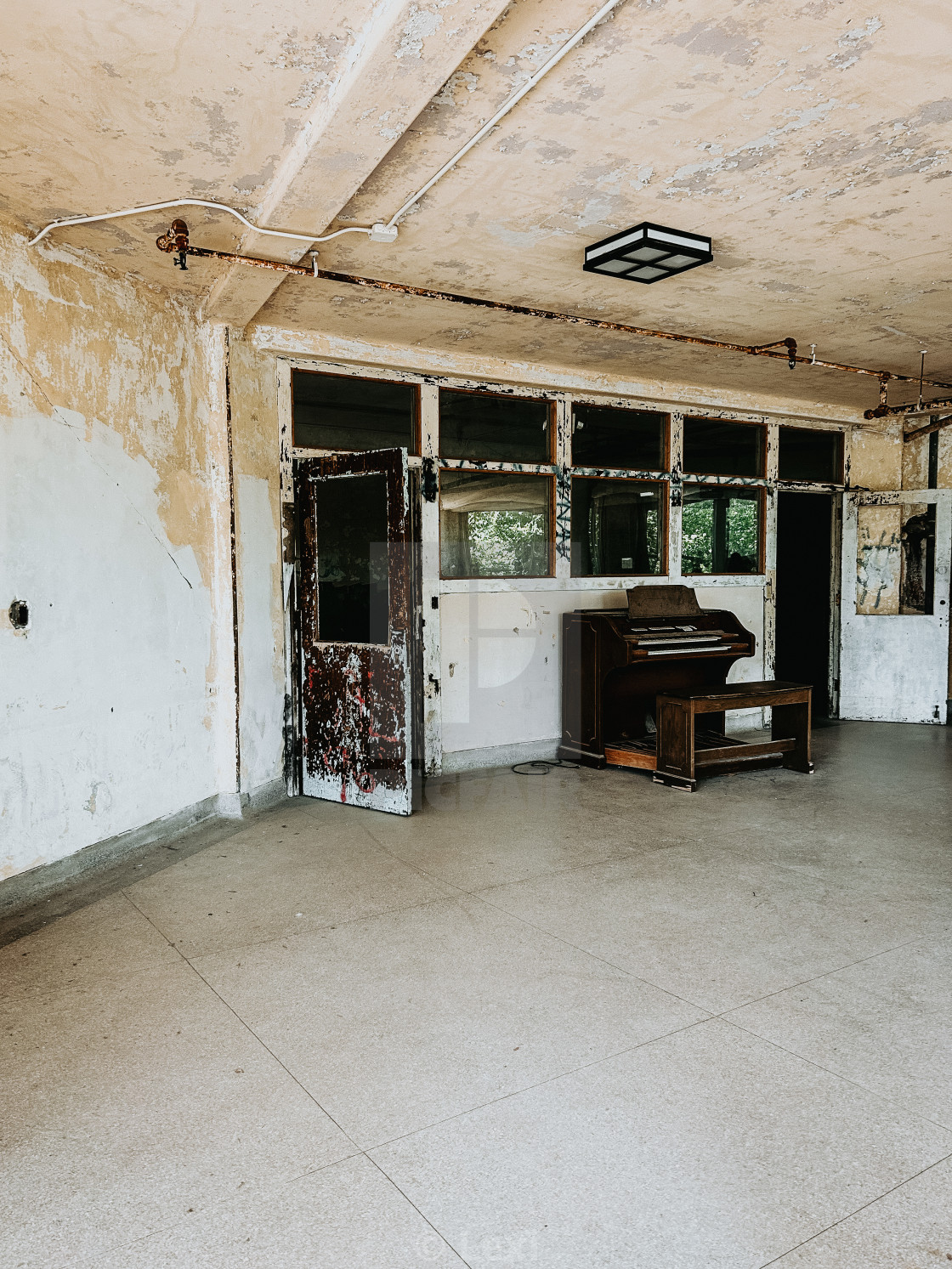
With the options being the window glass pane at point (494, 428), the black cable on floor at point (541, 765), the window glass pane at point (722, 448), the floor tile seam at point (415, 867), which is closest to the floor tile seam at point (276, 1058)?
the floor tile seam at point (415, 867)

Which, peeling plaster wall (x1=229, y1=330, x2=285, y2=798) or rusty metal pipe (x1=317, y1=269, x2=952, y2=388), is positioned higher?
rusty metal pipe (x1=317, y1=269, x2=952, y2=388)

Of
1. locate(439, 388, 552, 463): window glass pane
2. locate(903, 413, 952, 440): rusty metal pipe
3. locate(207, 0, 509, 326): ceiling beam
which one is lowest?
locate(439, 388, 552, 463): window glass pane

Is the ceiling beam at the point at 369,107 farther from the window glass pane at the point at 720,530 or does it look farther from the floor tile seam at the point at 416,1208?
the window glass pane at the point at 720,530

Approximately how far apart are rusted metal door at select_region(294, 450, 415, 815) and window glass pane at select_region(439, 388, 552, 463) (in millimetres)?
875

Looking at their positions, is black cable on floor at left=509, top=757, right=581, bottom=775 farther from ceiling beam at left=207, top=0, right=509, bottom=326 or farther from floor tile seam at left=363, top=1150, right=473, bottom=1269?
floor tile seam at left=363, top=1150, right=473, bottom=1269

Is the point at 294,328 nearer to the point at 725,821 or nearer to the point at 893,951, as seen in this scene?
the point at 725,821

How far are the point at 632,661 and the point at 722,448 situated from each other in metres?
2.34

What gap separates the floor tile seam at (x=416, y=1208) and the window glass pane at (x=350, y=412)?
3.73 m

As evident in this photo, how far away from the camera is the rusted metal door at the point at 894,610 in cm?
697

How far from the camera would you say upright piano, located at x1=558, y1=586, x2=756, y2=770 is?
5.32 metres

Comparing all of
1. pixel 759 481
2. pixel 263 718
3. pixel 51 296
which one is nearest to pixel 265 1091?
pixel 263 718

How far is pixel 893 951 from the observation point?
108 inches

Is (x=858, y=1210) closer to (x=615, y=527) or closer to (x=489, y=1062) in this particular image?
(x=489, y=1062)

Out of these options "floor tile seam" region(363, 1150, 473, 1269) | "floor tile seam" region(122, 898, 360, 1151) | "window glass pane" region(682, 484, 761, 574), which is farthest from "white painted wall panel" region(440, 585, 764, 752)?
"floor tile seam" region(363, 1150, 473, 1269)
